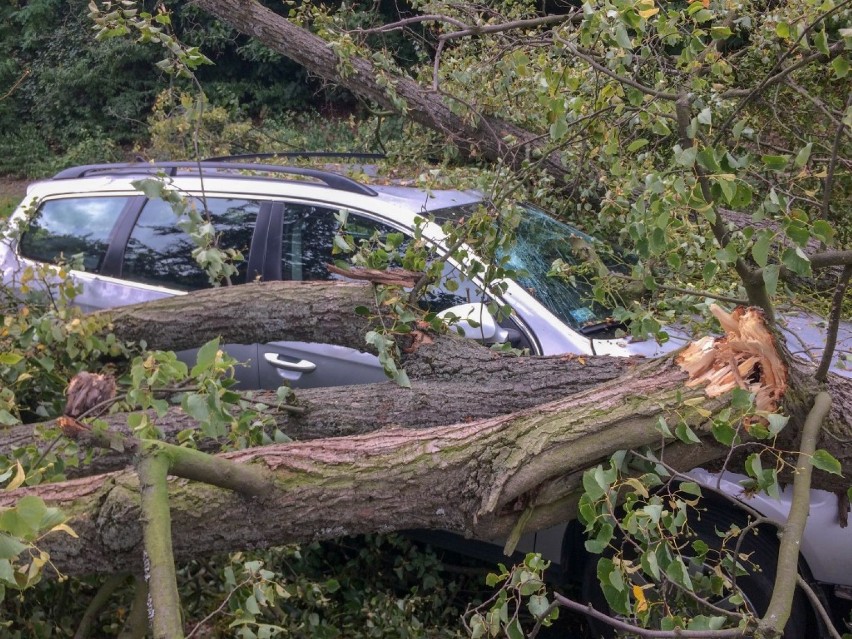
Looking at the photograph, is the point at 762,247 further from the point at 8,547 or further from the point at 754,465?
the point at 8,547

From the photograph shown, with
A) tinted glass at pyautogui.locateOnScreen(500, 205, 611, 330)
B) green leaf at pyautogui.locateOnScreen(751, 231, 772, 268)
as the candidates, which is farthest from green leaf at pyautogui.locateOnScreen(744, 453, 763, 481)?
tinted glass at pyautogui.locateOnScreen(500, 205, 611, 330)

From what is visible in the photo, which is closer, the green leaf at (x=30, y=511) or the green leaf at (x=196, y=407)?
the green leaf at (x=30, y=511)

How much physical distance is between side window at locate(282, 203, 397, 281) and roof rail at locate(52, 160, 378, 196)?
18cm

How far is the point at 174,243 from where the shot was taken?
4730 millimetres

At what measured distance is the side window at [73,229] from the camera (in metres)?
4.92

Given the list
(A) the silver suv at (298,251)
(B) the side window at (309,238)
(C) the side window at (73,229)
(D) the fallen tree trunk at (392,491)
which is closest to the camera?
(D) the fallen tree trunk at (392,491)

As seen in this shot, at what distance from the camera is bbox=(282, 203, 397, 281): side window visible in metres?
4.32

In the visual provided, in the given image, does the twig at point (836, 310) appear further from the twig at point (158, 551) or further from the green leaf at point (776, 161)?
the twig at point (158, 551)

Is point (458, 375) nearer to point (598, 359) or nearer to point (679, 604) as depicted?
point (598, 359)

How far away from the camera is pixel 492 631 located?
198 cm

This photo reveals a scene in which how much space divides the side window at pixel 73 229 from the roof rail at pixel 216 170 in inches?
8.7

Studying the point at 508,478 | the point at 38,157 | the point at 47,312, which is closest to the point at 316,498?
the point at 508,478

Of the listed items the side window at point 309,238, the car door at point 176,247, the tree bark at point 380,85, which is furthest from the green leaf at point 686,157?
the tree bark at point 380,85

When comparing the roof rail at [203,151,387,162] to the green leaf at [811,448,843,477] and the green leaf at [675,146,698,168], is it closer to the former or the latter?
the green leaf at [675,146,698,168]
